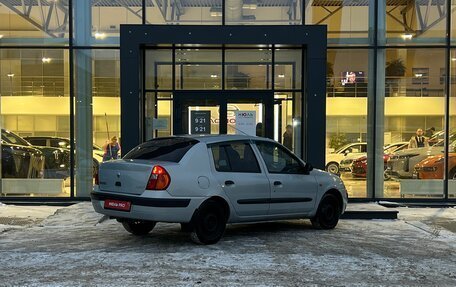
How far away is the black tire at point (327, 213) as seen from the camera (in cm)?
903

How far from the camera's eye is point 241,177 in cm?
785

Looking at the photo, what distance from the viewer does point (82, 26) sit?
504 inches

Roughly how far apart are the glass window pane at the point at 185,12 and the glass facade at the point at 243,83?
24 millimetres

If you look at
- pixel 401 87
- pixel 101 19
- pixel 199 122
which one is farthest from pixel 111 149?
pixel 401 87

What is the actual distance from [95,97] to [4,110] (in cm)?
217

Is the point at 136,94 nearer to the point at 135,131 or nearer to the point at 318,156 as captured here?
the point at 135,131

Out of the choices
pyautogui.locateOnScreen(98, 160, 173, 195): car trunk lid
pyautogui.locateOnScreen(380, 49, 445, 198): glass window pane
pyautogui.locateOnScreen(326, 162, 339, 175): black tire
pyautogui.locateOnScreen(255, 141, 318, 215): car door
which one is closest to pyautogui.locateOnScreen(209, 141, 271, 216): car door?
pyautogui.locateOnScreen(255, 141, 318, 215): car door

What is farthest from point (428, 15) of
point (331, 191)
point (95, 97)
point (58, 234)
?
point (58, 234)

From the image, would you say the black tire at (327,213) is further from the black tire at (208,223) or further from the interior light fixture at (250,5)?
the interior light fixture at (250,5)

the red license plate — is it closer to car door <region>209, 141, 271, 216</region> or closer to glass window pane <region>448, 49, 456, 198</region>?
car door <region>209, 141, 271, 216</region>

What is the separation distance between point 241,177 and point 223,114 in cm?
500

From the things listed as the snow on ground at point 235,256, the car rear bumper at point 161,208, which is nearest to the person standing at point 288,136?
the snow on ground at point 235,256

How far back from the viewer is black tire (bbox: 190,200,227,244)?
734 cm

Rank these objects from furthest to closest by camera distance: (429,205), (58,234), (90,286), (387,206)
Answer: (429,205) < (387,206) < (58,234) < (90,286)
